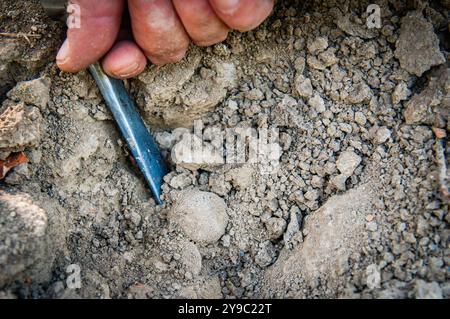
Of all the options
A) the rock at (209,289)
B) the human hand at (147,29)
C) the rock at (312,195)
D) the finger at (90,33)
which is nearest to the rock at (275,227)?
the rock at (312,195)

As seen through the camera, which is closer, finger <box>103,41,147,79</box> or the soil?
the soil

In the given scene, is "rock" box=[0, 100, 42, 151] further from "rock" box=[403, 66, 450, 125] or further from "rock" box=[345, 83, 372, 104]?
"rock" box=[403, 66, 450, 125]

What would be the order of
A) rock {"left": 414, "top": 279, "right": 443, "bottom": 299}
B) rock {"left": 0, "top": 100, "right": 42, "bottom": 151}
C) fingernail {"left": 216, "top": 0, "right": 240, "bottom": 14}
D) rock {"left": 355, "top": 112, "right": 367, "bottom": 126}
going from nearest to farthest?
rock {"left": 414, "top": 279, "right": 443, "bottom": 299} < fingernail {"left": 216, "top": 0, "right": 240, "bottom": 14} < rock {"left": 0, "top": 100, "right": 42, "bottom": 151} < rock {"left": 355, "top": 112, "right": 367, "bottom": 126}

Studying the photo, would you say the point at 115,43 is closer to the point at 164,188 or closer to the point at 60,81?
the point at 60,81

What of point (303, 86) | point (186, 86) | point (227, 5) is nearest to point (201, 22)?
point (227, 5)

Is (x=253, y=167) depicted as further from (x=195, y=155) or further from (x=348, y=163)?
(x=348, y=163)

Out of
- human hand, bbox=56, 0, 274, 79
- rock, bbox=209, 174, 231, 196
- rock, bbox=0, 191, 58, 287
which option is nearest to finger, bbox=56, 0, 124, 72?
human hand, bbox=56, 0, 274, 79

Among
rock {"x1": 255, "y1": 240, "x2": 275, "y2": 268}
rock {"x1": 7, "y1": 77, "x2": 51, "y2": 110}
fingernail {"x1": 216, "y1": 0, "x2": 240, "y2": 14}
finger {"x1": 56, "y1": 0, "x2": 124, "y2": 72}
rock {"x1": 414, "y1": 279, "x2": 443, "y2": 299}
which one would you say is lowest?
rock {"x1": 255, "y1": 240, "x2": 275, "y2": 268}
